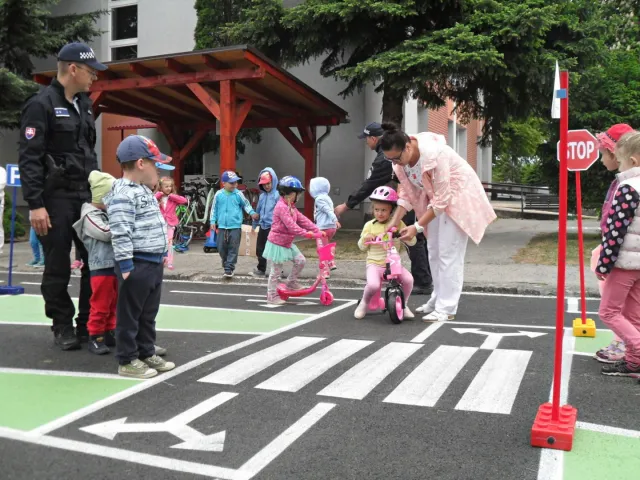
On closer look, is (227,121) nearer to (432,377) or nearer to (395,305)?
(395,305)

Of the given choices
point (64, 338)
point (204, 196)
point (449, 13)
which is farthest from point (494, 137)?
point (64, 338)

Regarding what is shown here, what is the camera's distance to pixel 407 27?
15.0m

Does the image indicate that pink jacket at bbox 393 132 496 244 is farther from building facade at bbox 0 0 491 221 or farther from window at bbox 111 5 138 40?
window at bbox 111 5 138 40

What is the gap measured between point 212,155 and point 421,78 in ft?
38.6

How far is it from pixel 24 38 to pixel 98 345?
57.1 feet

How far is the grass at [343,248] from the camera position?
42.3 ft

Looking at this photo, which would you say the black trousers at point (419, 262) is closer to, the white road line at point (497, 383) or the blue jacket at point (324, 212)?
the blue jacket at point (324, 212)

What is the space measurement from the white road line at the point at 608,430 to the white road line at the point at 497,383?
430 mm

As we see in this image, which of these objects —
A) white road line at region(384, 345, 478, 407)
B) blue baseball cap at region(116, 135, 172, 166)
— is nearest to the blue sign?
blue baseball cap at region(116, 135, 172, 166)

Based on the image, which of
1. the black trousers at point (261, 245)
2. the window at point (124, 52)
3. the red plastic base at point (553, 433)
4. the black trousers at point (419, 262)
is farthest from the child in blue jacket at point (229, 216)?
the window at point (124, 52)

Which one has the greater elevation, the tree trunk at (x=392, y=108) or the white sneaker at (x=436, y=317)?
the tree trunk at (x=392, y=108)

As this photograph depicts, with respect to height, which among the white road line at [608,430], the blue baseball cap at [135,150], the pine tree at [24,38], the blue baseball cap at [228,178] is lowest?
the white road line at [608,430]

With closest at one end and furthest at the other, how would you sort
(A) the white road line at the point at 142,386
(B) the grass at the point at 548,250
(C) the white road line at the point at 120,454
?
(C) the white road line at the point at 120,454
(A) the white road line at the point at 142,386
(B) the grass at the point at 548,250

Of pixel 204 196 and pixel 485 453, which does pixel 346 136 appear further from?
pixel 485 453
